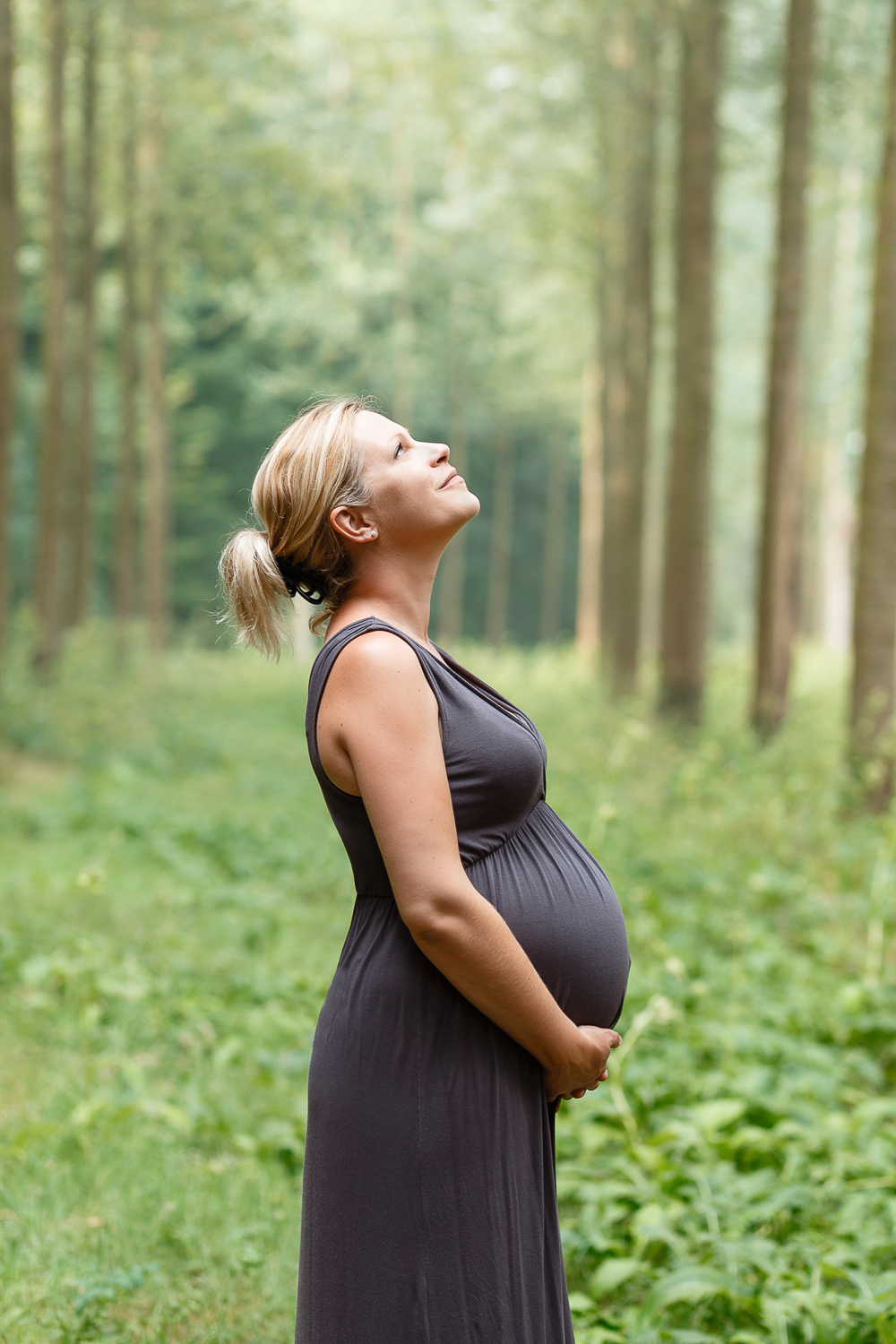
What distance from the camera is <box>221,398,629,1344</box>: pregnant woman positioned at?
2174 millimetres

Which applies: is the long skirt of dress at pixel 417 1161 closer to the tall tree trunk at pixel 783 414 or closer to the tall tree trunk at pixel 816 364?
the tall tree trunk at pixel 783 414

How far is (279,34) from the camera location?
18.7m

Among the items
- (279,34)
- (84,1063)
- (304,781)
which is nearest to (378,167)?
(279,34)

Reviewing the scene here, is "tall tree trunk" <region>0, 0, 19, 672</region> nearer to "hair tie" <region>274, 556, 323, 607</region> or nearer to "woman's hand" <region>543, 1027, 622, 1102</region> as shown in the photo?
"hair tie" <region>274, 556, 323, 607</region>

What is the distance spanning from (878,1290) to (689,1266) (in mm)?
519

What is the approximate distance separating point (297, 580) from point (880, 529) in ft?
26.8

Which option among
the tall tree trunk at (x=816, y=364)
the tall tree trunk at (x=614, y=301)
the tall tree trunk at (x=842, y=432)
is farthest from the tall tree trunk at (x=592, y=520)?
the tall tree trunk at (x=842, y=432)

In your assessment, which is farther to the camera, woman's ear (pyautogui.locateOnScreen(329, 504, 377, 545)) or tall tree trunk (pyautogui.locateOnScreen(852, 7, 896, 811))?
tall tree trunk (pyautogui.locateOnScreen(852, 7, 896, 811))

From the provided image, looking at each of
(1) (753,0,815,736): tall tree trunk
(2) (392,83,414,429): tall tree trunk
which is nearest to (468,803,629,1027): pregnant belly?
(1) (753,0,815,736): tall tree trunk

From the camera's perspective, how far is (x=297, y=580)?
243 centimetres

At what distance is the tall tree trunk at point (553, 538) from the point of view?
4769 centimetres

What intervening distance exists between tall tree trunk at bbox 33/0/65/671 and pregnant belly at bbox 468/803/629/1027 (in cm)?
1458

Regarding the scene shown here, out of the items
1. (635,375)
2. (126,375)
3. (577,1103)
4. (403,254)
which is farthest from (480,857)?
(403,254)

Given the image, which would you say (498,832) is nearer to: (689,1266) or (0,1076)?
(689,1266)
